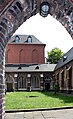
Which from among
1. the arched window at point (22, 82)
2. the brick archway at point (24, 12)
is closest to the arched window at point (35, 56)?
the arched window at point (22, 82)

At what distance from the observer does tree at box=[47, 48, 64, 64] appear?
74.1 m

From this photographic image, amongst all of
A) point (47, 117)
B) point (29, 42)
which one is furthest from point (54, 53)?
point (47, 117)

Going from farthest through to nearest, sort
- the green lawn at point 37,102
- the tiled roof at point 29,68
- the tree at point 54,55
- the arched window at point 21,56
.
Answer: the tree at point 54,55, the arched window at point 21,56, the tiled roof at point 29,68, the green lawn at point 37,102

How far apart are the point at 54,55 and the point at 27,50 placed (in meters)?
14.4

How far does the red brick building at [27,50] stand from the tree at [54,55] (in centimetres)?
1272

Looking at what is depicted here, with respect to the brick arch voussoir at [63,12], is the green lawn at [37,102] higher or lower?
lower

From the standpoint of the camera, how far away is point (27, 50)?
61750 millimetres

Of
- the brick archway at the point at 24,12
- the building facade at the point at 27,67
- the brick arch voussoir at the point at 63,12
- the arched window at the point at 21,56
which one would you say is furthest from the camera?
the arched window at the point at 21,56

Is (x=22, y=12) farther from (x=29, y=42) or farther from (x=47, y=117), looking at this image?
(x=29, y=42)

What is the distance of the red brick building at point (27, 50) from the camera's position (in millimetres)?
61322

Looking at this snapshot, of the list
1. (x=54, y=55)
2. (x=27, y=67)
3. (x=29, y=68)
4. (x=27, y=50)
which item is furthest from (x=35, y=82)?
(x=54, y=55)

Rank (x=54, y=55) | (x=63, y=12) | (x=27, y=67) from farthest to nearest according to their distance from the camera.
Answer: (x=54, y=55) → (x=27, y=67) → (x=63, y=12)

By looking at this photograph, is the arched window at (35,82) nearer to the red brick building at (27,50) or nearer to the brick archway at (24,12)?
the red brick building at (27,50)

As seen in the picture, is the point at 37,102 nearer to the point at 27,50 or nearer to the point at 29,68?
the point at 29,68
